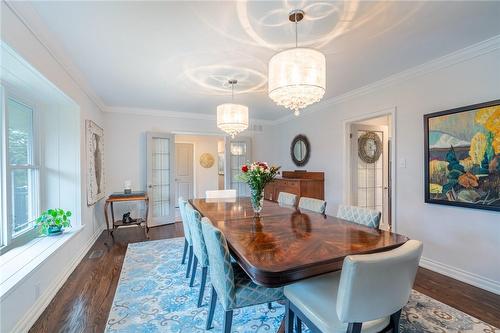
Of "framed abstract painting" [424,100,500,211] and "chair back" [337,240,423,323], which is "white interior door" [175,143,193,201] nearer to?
"framed abstract painting" [424,100,500,211]

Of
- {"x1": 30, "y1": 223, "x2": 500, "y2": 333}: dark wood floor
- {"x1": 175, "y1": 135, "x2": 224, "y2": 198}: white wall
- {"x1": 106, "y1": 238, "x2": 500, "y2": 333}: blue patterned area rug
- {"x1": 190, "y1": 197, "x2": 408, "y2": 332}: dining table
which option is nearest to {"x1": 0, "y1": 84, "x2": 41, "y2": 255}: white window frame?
{"x1": 30, "y1": 223, "x2": 500, "y2": 333}: dark wood floor

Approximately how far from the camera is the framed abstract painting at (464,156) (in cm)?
230

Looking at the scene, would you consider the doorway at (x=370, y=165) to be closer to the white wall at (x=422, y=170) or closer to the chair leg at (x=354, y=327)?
the white wall at (x=422, y=170)

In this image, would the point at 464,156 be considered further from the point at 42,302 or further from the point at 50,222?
the point at 50,222

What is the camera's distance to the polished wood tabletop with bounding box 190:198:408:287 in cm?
125

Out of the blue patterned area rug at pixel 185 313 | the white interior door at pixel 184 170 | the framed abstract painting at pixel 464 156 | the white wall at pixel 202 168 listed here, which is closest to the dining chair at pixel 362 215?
the blue patterned area rug at pixel 185 313

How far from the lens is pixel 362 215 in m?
2.17

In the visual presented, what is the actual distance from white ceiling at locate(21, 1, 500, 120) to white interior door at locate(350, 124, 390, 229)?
1.34 meters

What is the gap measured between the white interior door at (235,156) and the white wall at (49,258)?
9.66 feet

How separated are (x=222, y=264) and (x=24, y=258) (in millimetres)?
1928

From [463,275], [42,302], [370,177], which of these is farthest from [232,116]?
[463,275]

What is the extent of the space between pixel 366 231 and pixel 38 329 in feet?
8.83

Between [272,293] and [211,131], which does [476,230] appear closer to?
[272,293]

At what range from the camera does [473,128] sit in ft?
7.98
